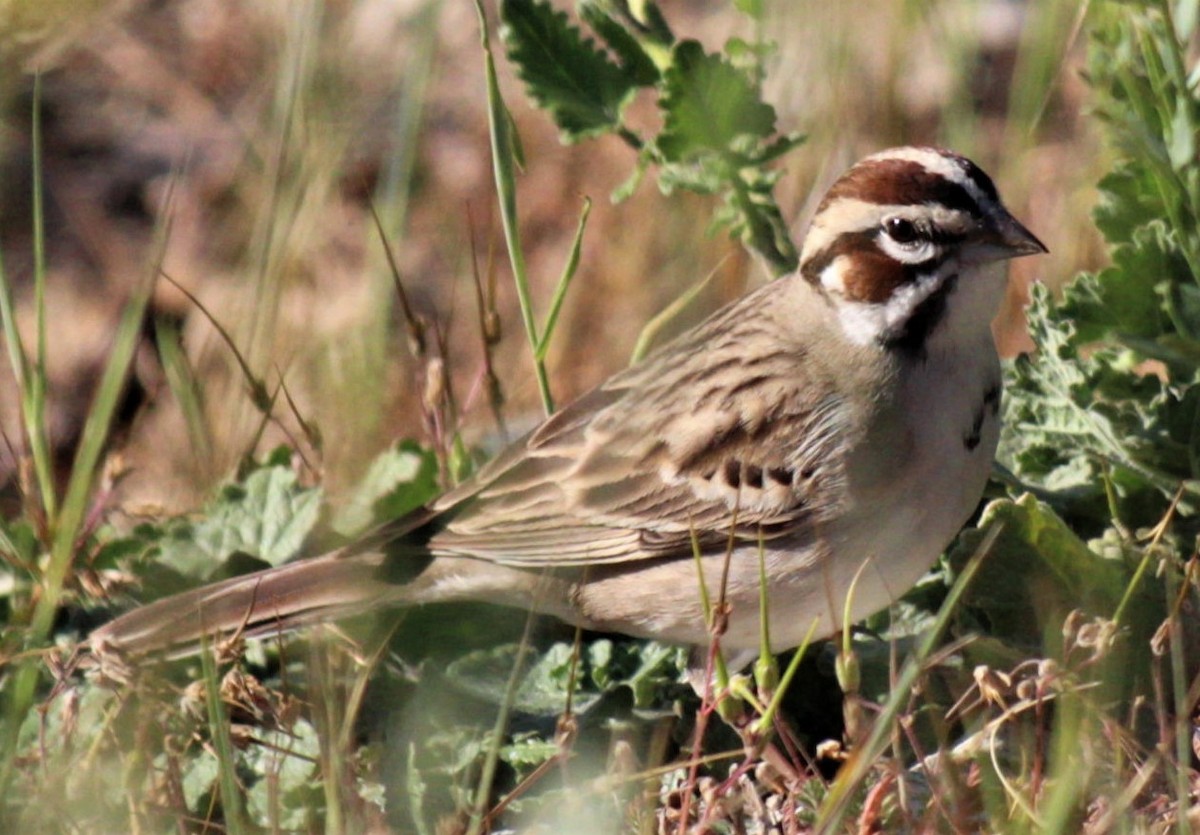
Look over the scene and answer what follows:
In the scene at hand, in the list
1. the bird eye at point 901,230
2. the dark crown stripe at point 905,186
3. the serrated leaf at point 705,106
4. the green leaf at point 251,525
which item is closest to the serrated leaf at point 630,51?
the serrated leaf at point 705,106

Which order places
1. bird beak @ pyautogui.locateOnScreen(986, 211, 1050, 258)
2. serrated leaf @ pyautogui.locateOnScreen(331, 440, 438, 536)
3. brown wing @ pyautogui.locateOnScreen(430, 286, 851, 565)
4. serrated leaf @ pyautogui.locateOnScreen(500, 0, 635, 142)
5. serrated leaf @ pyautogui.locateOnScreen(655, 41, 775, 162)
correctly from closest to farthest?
1. bird beak @ pyautogui.locateOnScreen(986, 211, 1050, 258)
2. brown wing @ pyautogui.locateOnScreen(430, 286, 851, 565)
3. serrated leaf @ pyautogui.locateOnScreen(655, 41, 775, 162)
4. serrated leaf @ pyautogui.locateOnScreen(500, 0, 635, 142)
5. serrated leaf @ pyautogui.locateOnScreen(331, 440, 438, 536)

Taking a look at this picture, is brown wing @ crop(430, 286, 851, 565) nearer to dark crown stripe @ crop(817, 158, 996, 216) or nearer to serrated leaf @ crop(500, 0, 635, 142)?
dark crown stripe @ crop(817, 158, 996, 216)

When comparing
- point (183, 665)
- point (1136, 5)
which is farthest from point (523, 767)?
point (1136, 5)

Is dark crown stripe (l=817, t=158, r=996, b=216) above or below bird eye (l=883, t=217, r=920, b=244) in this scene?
above

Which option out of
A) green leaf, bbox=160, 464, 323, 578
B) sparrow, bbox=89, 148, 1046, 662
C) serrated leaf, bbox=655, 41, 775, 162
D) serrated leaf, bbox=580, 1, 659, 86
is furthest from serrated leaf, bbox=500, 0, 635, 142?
green leaf, bbox=160, 464, 323, 578

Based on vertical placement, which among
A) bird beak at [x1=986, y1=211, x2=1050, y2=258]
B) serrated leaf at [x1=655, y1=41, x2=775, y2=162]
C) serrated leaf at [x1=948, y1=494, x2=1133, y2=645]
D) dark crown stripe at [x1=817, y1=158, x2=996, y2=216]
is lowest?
serrated leaf at [x1=948, y1=494, x2=1133, y2=645]

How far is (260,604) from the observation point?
3.53 m

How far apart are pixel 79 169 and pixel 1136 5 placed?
4.10 meters

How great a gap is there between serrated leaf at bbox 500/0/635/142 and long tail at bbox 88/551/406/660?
103 centimetres

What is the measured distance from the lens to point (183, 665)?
3.62 m

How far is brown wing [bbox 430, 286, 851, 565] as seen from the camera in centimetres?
344

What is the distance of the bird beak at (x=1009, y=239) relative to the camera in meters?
3.21

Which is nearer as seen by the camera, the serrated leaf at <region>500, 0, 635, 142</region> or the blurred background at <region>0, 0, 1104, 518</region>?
the serrated leaf at <region>500, 0, 635, 142</region>

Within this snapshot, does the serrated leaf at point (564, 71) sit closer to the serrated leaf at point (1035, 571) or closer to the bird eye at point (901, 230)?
the bird eye at point (901, 230)
